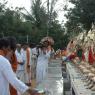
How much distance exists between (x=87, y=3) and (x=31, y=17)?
71.0 feet

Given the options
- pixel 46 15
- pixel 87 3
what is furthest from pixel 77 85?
pixel 46 15

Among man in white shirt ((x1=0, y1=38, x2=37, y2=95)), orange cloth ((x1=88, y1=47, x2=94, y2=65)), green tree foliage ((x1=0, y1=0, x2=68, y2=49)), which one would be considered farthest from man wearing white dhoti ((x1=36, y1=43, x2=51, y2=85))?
green tree foliage ((x1=0, y1=0, x2=68, y2=49))

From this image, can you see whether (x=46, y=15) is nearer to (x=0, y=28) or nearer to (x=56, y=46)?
(x=56, y=46)

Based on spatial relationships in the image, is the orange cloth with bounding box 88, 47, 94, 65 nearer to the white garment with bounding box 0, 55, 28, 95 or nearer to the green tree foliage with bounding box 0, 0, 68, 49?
the white garment with bounding box 0, 55, 28, 95

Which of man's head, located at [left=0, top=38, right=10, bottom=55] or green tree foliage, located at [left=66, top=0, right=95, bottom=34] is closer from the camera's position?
man's head, located at [left=0, top=38, right=10, bottom=55]

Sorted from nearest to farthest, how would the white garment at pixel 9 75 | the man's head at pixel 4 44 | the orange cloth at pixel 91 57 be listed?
the white garment at pixel 9 75 < the man's head at pixel 4 44 < the orange cloth at pixel 91 57

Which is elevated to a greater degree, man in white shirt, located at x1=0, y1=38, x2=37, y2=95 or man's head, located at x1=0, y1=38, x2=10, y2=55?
man's head, located at x1=0, y1=38, x2=10, y2=55

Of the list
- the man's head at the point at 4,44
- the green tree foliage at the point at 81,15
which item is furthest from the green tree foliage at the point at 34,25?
the man's head at the point at 4,44

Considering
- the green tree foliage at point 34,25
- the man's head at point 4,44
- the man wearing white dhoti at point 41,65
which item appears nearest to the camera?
the man's head at point 4,44

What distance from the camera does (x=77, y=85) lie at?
10492 mm

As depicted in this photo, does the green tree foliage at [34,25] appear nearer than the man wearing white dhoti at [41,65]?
No

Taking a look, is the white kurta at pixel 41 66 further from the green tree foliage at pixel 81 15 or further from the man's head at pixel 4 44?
the green tree foliage at pixel 81 15

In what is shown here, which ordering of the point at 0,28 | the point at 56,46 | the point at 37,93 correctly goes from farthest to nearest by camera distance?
the point at 56,46 < the point at 0,28 < the point at 37,93

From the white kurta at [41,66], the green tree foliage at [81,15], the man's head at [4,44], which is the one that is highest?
the green tree foliage at [81,15]
